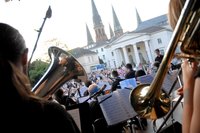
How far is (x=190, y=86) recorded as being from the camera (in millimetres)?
1152

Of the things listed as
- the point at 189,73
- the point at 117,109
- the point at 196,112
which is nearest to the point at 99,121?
the point at 117,109

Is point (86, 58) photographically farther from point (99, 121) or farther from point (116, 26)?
point (99, 121)

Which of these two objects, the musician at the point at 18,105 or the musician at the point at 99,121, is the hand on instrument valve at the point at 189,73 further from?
the musician at the point at 99,121

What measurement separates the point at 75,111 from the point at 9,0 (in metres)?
3.14

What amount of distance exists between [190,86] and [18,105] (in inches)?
28.4

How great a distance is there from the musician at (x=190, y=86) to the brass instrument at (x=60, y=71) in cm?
118

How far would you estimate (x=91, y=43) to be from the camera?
331 feet

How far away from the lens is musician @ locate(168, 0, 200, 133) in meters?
1.01

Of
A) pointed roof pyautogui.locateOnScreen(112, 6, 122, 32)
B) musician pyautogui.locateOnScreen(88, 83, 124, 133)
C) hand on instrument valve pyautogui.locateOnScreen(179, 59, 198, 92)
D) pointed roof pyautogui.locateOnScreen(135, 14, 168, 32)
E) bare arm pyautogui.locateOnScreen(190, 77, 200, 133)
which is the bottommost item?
musician pyautogui.locateOnScreen(88, 83, 124, 133)

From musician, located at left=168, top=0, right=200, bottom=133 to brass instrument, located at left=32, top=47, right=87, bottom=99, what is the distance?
3.86 ft

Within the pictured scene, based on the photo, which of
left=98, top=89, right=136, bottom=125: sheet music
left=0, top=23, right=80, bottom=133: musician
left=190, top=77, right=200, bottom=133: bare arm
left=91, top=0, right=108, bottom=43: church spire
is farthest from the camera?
left=91, top=0, right=108, bottom=43: church spire

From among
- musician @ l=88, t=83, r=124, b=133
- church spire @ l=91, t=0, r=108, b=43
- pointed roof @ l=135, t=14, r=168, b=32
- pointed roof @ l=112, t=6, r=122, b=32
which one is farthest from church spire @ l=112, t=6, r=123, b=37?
musician @ l=88, t=83, r=124, b=133

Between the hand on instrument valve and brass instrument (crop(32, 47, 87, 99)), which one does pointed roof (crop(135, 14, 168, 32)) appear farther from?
the hand on instrument valve

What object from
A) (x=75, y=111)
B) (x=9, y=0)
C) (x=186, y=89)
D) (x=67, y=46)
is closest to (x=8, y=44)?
(x=186, y=89)
